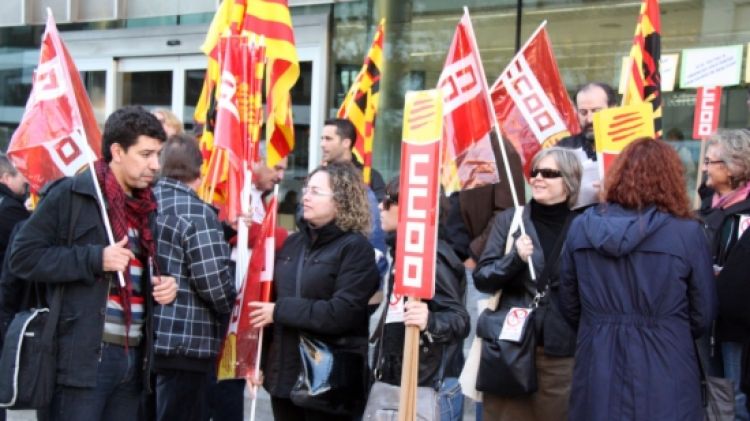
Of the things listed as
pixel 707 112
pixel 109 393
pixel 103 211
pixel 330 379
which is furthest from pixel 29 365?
pixel 707 112

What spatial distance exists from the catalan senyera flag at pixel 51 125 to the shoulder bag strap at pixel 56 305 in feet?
2.31

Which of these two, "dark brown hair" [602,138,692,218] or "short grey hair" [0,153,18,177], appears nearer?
"dark brown hair" [602,138,692,218]

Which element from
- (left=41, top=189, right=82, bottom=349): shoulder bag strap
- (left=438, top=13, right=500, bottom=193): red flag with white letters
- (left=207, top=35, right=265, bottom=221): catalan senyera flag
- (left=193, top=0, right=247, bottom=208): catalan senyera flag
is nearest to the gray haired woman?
(left=438, top=13, right=500, bottom=193): red flag with white letters

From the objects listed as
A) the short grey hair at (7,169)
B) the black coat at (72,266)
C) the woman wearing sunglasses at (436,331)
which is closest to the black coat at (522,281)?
the woman wearing sunglasses at (436,331)

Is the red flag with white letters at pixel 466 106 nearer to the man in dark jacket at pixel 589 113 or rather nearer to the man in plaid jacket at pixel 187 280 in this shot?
the man in dark jacket at pixel 589 113

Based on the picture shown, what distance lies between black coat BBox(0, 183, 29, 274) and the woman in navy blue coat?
3481 mm

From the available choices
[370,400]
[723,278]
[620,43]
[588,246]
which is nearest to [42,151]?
[370,400]

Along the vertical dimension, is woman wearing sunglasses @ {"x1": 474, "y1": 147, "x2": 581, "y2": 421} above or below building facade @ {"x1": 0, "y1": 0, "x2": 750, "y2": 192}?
below

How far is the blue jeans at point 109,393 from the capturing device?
168 inches

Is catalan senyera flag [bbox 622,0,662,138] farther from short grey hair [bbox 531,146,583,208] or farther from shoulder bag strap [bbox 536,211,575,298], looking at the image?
shoulder bag strap [bbox 536,211,575,298]

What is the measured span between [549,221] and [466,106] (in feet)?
2.40

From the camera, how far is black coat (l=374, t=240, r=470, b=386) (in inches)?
183

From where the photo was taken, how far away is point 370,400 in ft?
15.2

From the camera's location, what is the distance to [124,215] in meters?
4.49
